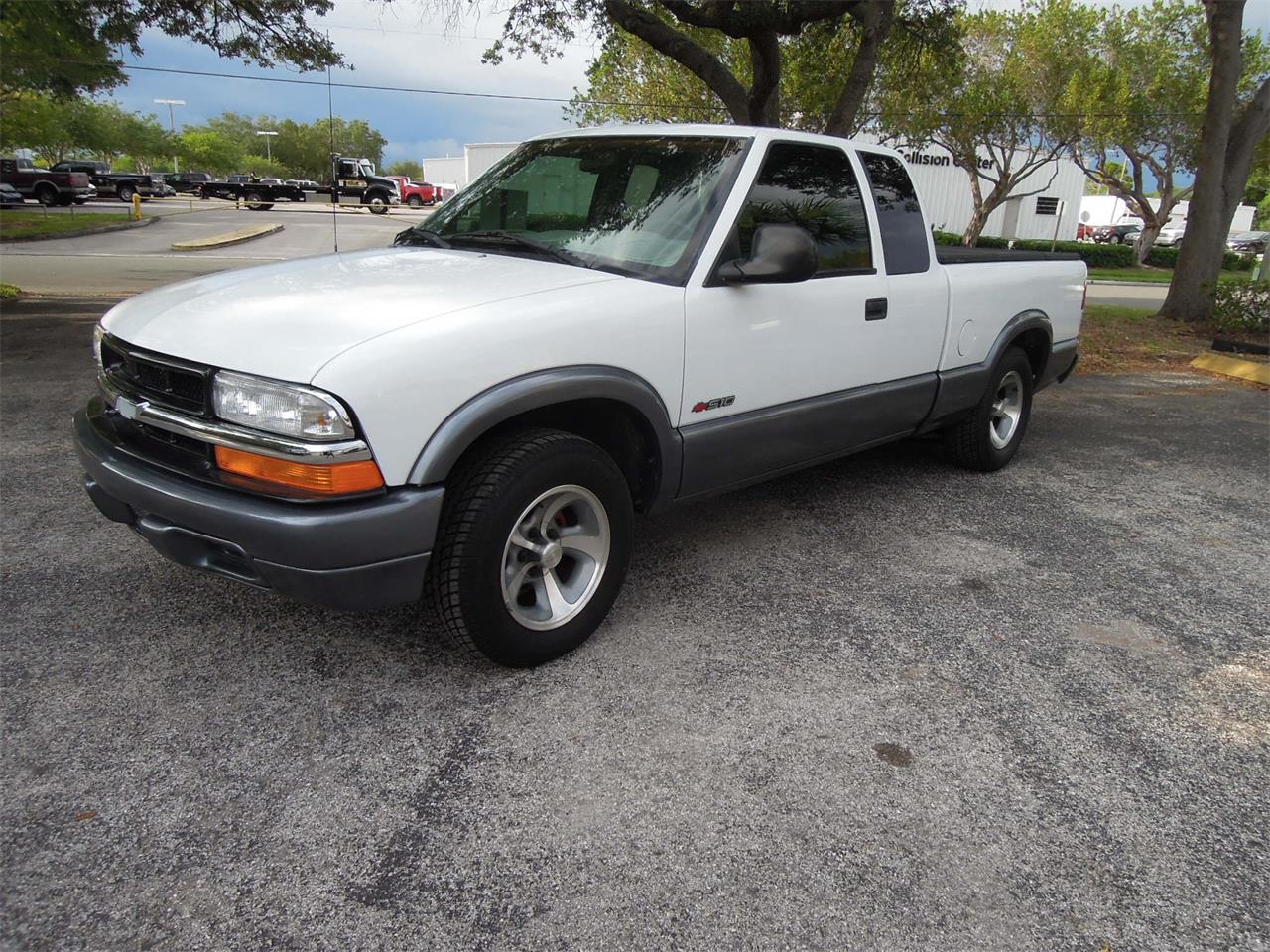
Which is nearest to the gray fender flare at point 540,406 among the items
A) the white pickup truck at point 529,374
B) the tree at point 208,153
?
the white pickup truck at point 529,374

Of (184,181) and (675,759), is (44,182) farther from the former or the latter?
(675,759)

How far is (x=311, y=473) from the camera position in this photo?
8.00ft

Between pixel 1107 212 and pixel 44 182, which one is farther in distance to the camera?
pixel 1107 212

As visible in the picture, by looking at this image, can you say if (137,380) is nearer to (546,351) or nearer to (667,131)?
(546,351)

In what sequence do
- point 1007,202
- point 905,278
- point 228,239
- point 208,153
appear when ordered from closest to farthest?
1. point 905,278
2. point 228,239
3. point 1007,202
4. point 208,153

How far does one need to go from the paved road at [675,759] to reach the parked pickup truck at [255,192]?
134 ft

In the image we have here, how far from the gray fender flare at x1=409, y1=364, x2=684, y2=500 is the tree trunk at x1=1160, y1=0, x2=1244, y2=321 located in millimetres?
12375

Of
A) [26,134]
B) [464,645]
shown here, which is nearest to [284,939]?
[464,645]

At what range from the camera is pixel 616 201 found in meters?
3.54

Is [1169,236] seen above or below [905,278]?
above

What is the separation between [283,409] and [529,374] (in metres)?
0.74

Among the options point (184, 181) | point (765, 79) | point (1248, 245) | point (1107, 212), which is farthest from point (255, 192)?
point (1107, 212)

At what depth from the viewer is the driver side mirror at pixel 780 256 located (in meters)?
3.14

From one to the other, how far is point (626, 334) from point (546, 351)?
1.10 ft
